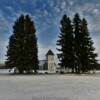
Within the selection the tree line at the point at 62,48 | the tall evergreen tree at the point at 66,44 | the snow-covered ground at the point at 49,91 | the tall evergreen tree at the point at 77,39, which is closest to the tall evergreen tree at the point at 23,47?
the tree line at the point at 62,48

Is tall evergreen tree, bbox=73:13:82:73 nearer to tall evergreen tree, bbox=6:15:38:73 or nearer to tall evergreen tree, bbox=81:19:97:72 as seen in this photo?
tall evergreen tree, bbox=81:19:97:72

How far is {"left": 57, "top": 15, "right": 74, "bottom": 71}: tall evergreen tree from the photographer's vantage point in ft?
151

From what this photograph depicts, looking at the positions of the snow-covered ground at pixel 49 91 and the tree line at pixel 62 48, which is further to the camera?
the tree line at pixel 62 48

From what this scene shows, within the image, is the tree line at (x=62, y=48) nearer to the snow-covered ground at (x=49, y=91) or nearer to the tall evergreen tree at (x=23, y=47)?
the tall evergreen tree at (x=23, y=47)

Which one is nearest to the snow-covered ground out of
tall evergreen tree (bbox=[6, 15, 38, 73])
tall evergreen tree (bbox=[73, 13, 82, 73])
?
tall evergreen tree (bbox=[6, 15, 38, 73])

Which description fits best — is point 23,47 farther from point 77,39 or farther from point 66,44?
point 77,39

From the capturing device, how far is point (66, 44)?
4756cm

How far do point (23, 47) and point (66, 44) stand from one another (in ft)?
27.7

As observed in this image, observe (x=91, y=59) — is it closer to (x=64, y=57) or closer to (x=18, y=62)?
(x=64, y=57)

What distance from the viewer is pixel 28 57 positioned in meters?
45.2

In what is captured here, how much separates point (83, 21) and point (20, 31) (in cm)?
1299

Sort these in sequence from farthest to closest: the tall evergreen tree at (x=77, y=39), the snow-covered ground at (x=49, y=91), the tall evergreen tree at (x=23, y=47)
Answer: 1. the tall evergreen tree at (x=77, y=39)
2. the tall evergreen tree at (x=23, y=47)
3. the snow-covered ground at (x=49, y=91)

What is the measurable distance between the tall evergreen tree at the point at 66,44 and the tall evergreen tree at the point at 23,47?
512cm

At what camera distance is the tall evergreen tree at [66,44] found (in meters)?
46.2
